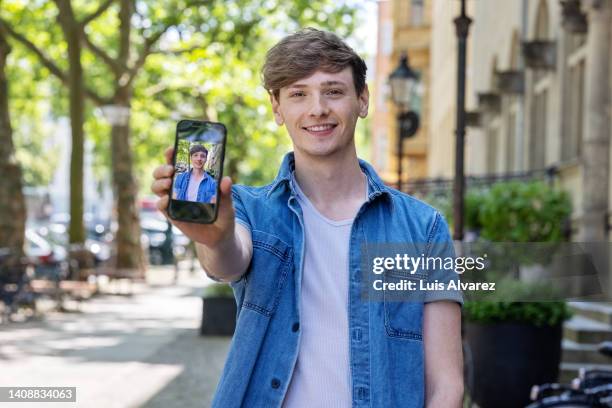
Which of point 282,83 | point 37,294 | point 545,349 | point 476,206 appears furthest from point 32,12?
point 282,83

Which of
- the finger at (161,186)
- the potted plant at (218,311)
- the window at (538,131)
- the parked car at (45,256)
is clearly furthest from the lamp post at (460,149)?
the parked car at (45,256)

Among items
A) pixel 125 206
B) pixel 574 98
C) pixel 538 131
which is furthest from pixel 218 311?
pixel 125 206

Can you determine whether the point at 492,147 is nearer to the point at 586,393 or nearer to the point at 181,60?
the point at 181,60

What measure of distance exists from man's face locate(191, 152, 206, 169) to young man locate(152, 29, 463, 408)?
223 mm

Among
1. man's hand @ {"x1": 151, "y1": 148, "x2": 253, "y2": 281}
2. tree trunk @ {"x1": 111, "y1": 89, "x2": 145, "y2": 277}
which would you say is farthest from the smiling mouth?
tree trunk @ {"x1": 111, "y1": 89, "x2": 145, "y2": 277}

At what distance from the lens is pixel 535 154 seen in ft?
70.5

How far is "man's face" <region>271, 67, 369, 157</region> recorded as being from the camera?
10.0 feet

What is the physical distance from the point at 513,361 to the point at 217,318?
764cm

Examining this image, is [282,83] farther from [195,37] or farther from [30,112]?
[30,112]

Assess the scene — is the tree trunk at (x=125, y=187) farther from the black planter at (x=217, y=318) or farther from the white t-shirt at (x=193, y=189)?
the white t-shirt at (x=193, y=189)

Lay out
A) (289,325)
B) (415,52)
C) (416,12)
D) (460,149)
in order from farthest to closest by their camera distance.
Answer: (416,12)
(415,52)
(460,149)
(289,325)

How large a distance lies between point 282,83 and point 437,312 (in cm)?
68

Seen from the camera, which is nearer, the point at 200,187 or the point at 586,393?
the point at 200,187

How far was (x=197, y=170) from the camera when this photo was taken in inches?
103
